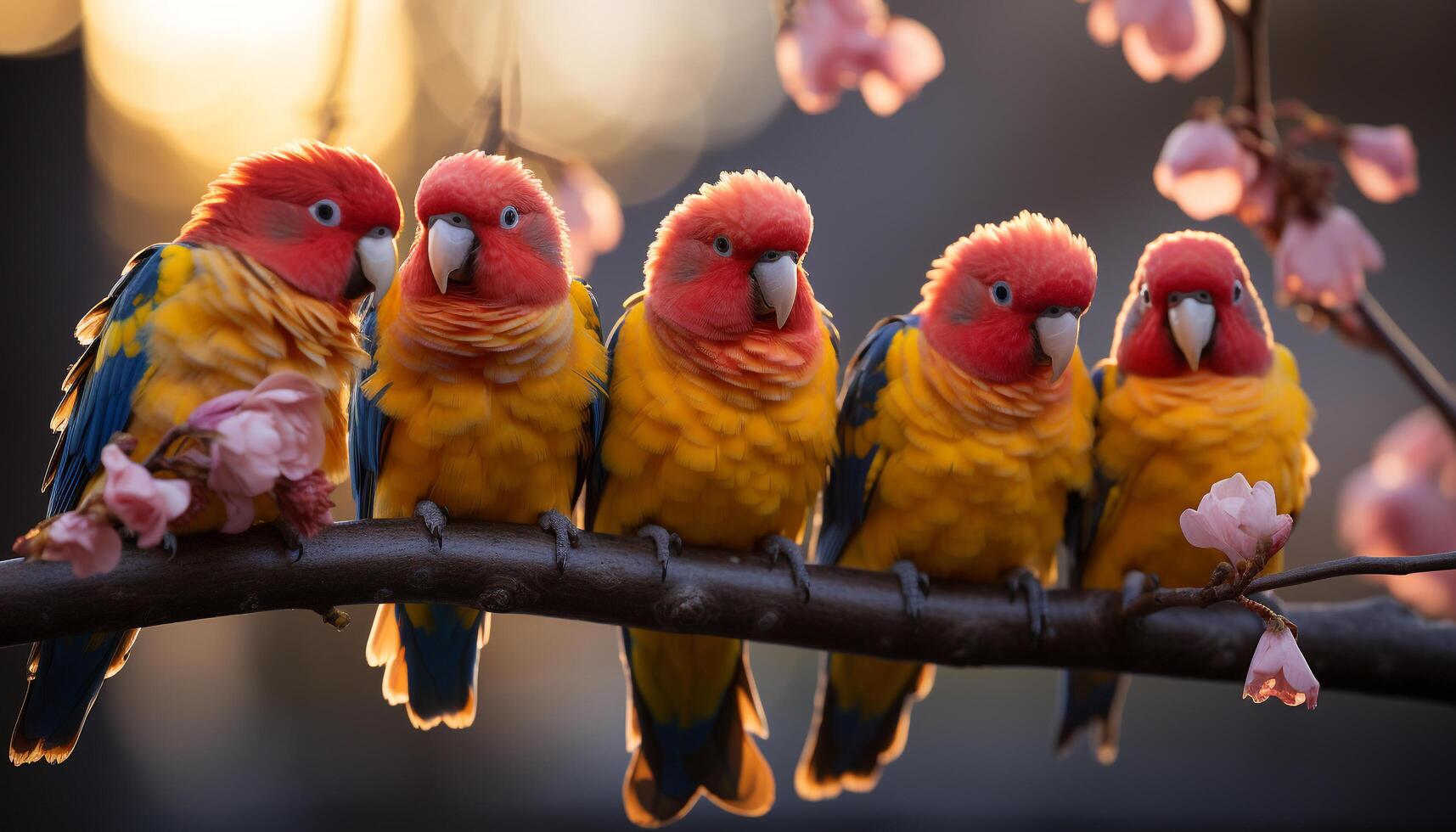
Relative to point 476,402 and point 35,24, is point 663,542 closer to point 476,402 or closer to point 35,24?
point 476,402

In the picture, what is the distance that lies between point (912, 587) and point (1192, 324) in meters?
0.78

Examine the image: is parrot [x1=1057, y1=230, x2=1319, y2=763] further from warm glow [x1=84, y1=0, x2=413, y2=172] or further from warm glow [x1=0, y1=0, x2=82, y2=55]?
warm glow [x1=0, y1=0, x2=82, y2=55]

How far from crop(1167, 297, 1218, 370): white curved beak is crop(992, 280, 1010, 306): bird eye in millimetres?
364

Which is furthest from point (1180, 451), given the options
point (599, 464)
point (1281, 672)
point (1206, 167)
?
point (599, 464)

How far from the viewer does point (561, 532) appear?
1951mm

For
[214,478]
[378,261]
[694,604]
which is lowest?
[694,604]

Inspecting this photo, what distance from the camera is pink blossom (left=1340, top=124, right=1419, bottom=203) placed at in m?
2.31

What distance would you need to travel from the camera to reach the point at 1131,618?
2021mm

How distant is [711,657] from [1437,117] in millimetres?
5285

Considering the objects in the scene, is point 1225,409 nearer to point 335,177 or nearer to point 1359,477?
point 1359,477

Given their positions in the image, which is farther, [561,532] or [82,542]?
[561,532]

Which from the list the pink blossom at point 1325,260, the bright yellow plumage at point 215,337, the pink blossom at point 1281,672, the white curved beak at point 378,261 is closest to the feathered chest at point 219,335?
the bright yellow plumage at point 215,337

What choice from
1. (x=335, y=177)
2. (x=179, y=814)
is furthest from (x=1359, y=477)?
(x=179, y=814)

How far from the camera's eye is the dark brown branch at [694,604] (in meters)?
1.63
